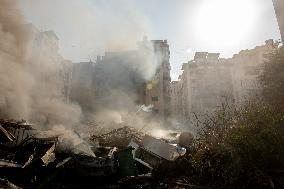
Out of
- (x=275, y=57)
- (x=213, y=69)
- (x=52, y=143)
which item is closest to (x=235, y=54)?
(x=213, y=69)

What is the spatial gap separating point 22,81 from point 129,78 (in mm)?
21138

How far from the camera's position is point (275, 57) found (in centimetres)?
1474

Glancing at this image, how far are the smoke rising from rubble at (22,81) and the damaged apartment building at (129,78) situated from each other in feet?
41.2

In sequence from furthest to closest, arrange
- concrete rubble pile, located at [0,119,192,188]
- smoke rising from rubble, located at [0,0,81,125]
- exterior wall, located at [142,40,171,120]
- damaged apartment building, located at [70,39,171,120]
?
exterior wall, located at [142,40,171,120], damaged apartment building, located at [70,39,171,120], smoke rising from rubble, located at [0,0,81,125], concrete rubble pile, located at [0,119,192,188]

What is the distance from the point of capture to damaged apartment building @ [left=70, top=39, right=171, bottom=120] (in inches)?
1431

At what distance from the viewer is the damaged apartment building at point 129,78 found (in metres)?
36.3

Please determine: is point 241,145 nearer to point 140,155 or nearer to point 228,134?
point 228,134

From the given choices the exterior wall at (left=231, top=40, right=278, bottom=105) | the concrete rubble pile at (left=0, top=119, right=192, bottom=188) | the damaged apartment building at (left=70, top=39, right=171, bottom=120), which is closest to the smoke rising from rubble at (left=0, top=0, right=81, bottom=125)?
the concrete rubble pile at (left=0, top=119, right=192, bottom=188)

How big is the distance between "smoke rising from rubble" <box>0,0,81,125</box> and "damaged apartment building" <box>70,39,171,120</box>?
12.5 m

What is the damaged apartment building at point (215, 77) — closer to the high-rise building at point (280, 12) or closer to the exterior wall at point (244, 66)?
the exterior wall at point (244, 66)

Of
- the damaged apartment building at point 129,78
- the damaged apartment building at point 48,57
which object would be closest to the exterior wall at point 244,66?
the damaged apartment building at point 129,78

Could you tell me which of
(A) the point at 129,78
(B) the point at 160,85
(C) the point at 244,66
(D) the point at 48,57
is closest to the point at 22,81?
(D) the point at 48,57

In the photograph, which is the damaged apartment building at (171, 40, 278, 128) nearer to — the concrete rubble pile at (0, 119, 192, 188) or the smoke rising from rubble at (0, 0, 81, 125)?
the smoke rising from rubble at (0, 0, 81, 125)

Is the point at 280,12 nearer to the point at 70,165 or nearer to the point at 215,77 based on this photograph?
the point at 70,165
